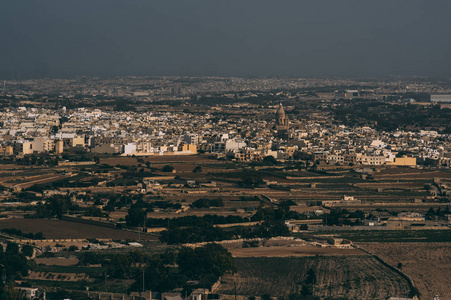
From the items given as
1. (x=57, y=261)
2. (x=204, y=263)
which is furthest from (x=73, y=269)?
(x=204, y=263)

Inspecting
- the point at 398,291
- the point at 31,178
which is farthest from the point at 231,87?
the point at 398,291

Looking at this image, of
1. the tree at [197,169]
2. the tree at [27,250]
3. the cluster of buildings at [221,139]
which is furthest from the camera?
the cluster of buildings at [221,139]

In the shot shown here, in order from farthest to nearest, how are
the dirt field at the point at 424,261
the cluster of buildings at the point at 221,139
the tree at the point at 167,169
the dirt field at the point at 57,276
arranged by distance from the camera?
1. the cluster of buildings at the point at 221,139
2. the tree at the point at 167,169
3. the dirt field at the point at 424,261
4. the dirt field at the point at 57,276

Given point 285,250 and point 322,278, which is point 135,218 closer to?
point 285,250

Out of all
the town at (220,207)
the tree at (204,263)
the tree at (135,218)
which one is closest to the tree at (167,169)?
the town at (220,207)

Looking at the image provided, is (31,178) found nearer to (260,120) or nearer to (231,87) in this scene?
(260,120)

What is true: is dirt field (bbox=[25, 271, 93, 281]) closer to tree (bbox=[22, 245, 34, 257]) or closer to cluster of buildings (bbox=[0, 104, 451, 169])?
tree (bbox=[22, 245, 34, 257])

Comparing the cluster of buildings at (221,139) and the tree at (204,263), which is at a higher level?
the cluster of buildings at (221,139)

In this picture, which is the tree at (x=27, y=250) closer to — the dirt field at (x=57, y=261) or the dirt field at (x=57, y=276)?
the dirt field at (x=57, y=261)
